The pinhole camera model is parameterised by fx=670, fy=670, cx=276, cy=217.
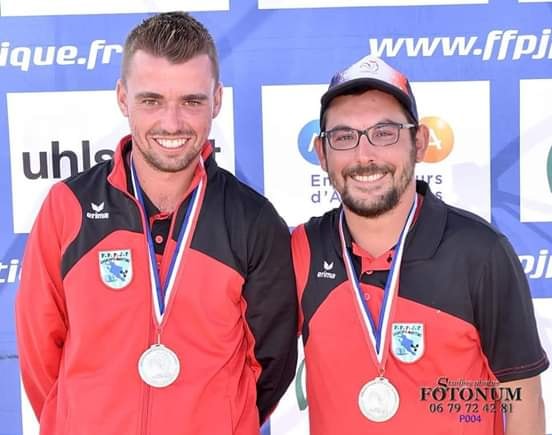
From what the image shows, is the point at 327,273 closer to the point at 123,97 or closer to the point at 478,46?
the point at 123,97

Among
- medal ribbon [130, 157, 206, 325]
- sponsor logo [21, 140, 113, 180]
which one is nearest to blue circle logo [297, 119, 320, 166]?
sponsor logo [21, 140, 113, 180]

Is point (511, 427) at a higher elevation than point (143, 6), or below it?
below

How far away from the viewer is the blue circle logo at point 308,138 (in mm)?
2705

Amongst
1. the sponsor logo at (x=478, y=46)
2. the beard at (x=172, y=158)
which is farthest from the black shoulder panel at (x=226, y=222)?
the sponsor logo at (x=478, y=46)

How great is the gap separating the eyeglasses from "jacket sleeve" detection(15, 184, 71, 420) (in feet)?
2.47

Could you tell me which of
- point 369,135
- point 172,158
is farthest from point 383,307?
point 172,158

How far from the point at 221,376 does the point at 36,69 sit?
5.19ft

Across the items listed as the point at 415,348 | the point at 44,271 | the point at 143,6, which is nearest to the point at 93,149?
the point at 143,6

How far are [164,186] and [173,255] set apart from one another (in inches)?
7.9

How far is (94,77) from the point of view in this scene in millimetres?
2674

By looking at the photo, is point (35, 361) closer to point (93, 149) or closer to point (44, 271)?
point (44, 271)

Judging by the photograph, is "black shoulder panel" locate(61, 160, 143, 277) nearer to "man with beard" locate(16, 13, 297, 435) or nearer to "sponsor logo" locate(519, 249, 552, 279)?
"man with beard" locate(16, 13, 297, 435)

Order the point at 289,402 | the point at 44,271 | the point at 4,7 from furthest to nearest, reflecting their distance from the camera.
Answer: the point at 289,402
the point at 4,7
the point at 44,271

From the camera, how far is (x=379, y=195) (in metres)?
1.73
